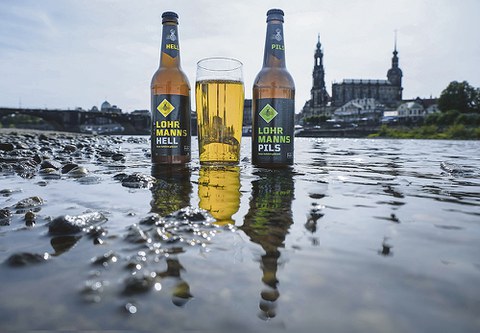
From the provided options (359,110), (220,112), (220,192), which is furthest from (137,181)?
(359,110)

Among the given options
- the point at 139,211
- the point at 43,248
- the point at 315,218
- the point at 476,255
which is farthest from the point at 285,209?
the point at 43,248

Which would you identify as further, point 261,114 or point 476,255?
point 261,114

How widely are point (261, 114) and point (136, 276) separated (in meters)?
1.61

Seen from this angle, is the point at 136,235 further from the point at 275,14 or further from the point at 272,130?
the point at 275,14

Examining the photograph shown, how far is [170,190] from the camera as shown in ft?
4.65

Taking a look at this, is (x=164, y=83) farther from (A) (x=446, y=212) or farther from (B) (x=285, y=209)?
(A) (x=446, y=212)

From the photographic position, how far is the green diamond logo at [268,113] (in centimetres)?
206

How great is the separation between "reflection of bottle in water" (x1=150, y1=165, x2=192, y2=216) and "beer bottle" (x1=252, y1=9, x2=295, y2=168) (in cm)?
44

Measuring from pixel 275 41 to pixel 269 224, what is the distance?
1.52 m

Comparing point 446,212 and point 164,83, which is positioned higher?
point 164,83

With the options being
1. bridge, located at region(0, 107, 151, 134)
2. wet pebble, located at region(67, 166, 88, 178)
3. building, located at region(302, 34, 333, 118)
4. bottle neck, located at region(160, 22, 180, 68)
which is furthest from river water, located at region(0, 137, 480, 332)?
building, located at region(302, 34, 333, 118)

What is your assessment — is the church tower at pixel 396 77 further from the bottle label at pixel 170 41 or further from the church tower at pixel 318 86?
the bottle label at pixel 170 41

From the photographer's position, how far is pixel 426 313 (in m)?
0.44

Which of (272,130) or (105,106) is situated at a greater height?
(105,106)
